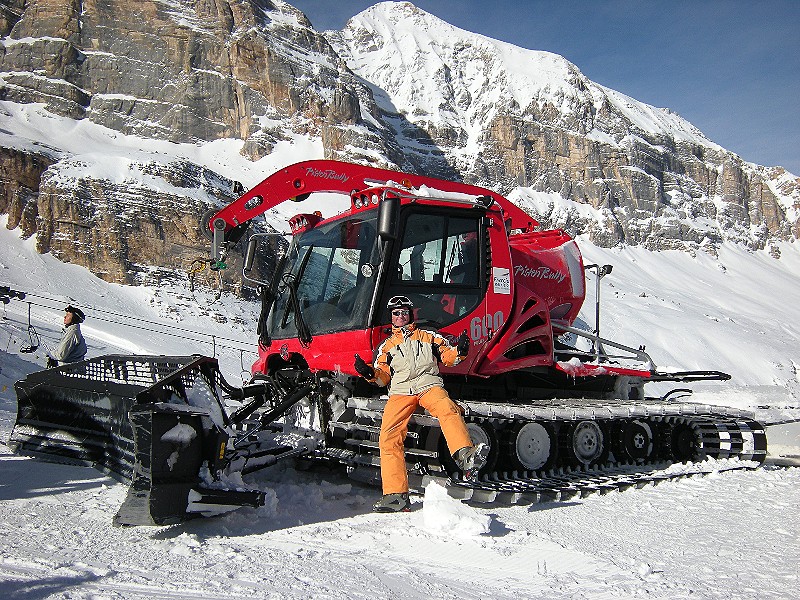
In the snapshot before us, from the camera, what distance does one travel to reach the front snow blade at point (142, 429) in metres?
3.82

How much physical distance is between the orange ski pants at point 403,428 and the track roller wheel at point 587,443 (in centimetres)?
194

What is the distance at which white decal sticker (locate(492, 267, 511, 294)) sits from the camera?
602cm

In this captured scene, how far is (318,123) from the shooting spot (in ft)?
302

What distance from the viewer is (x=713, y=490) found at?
592 centimetres

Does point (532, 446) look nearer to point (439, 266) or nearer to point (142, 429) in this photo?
point (439, 266)

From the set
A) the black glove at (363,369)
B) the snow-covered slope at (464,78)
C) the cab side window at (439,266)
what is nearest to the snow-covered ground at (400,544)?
the black glove at (363,369)

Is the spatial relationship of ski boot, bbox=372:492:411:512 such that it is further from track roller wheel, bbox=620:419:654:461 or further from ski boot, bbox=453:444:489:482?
track roller wheel, bbox=620:419:654:461

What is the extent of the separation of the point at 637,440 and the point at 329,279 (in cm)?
363

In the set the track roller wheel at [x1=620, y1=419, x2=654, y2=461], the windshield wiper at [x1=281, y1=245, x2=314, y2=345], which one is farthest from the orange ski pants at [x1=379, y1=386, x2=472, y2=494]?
the track roller wheel at [x1=620, y1=419, x2=654, y2=461]

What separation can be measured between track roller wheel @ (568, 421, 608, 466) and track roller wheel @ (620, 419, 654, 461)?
31 cm

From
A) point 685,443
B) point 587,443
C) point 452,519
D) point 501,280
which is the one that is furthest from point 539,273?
point 452,519

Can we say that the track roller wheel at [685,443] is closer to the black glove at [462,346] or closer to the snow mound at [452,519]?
the black glove at [462,346]

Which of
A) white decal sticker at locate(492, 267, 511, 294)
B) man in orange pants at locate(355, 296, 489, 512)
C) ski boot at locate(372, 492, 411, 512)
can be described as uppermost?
white decal sticker at locate(492, 267, 511, 294)

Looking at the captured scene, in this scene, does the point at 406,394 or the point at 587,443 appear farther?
the point at 587,443
